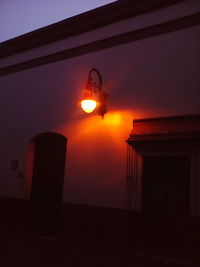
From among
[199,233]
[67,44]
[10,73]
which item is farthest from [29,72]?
[199,233]

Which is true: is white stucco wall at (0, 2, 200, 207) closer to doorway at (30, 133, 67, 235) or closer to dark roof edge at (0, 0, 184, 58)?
doorway at (30, 133, 67, 235)

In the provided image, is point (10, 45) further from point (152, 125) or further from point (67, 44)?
point (152, 125)

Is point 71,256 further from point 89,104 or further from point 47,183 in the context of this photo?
point 89,104

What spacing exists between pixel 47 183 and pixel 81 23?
397 centimetres

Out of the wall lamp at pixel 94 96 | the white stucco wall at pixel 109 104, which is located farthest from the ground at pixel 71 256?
the wall lamp at pixel 94 96

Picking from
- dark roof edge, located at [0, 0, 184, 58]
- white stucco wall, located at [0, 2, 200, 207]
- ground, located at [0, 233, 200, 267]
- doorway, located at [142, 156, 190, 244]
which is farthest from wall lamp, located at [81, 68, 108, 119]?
ground, located at [0, 233, 200, 267]

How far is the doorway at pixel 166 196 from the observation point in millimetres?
6295

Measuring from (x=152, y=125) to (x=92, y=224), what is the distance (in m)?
2.48

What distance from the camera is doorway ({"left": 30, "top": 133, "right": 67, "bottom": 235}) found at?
8.23 meters

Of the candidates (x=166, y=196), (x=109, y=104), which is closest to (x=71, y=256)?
(x=166, y=196)

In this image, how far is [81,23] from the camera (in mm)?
8203

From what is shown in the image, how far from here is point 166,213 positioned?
21.1ft

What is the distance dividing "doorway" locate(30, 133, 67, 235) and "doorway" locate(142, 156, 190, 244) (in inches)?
93.3

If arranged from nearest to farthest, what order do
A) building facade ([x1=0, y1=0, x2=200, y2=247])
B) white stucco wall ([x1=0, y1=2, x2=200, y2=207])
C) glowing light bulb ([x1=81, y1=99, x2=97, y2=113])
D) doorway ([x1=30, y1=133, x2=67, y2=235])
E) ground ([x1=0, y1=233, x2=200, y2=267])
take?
ground ([x1=0, y1=233, x2=200, y2=267]) → building facade ([x1=0, y1=0, x2=200, y2=247]) → white stucco wall ([x1=0, y1=2, x2=200, y2=207]) → glowing light bulb ([x1=81, y1=99, x2=97, y2=113]) → doorway ([x1=30, y1=133, x2=67, y2=235])
